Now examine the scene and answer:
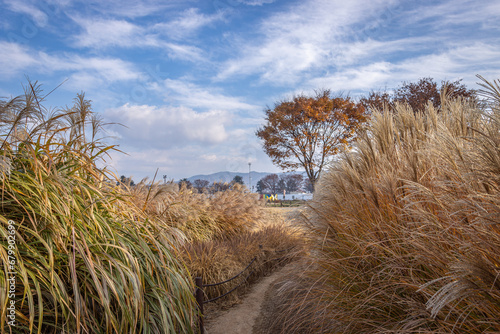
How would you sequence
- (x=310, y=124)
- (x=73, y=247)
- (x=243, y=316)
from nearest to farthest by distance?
1. (x=73, y=247)
2. (x=243, y=316)
3. (x=310, y=124)

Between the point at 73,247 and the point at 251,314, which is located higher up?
the point at 73,247

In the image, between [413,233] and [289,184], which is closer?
[413,233]

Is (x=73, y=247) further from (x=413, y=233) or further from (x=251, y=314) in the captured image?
(x=251, y=314)

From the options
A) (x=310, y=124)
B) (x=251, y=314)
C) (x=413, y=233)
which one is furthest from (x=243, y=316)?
(x=310, y=124)

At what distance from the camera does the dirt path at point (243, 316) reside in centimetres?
385

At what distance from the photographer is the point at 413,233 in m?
2.17

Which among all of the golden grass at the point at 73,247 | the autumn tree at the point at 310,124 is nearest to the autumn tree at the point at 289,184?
the autumn tree at the point at 310,124

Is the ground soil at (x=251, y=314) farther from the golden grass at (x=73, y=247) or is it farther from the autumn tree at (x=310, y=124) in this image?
the autumn tree at (x=310, y=124)

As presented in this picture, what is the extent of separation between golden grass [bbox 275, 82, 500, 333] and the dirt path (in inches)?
29.4

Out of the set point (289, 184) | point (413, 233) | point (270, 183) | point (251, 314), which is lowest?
point (251, 314)

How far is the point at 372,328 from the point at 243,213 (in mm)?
6746

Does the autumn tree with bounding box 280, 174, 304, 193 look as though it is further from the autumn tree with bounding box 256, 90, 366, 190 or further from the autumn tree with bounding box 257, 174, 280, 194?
the autumn tree with bounding box 256, 90, 366, 190

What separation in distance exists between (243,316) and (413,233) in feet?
9.49

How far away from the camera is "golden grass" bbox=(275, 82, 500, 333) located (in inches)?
62.6
